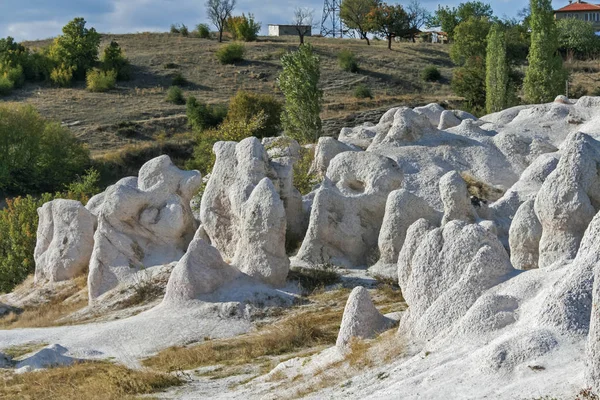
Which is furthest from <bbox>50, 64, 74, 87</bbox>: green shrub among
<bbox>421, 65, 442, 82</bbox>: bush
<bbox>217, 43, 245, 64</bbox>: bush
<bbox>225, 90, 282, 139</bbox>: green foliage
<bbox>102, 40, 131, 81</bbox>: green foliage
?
<bbox>421, 65, 442, 82</bbox>: bush

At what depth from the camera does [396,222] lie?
874 inches

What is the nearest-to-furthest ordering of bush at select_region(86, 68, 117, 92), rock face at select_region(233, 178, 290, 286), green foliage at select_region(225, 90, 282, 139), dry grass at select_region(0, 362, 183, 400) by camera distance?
1. dry grass at select_region(0, 362, 183, 400)
2. rock face at select_region(233, 178, 290, 286)
3. green foliage at select_region(225, 90, 282, 139)
4. bush at select_region(86, 68, 117, 92)

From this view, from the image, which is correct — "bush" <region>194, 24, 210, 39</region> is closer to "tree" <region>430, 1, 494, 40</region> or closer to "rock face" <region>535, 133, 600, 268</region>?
"tree" <region>430, 1, 494, 40</region>

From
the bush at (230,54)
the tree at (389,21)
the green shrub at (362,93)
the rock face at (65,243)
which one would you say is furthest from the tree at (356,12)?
the rock face at (65,243)

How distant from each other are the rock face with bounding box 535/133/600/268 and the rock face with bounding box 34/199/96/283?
46.1 ft

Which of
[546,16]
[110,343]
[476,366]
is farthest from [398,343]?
[546,16]

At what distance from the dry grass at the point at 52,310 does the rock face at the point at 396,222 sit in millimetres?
7081

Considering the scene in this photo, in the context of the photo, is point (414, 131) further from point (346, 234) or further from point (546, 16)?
point (546, 16)

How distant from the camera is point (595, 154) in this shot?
16094 millimetres

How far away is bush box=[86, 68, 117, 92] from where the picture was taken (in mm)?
74125

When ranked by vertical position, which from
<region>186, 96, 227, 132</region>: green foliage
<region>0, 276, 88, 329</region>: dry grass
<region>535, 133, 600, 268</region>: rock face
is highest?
A: <region>186, 96, 227, 132</region>: green foliage

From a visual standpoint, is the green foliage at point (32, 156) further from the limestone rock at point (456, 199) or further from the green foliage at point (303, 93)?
the limestone rock at point (456, 199)

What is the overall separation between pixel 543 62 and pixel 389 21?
4709 cm

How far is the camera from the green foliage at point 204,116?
6200 centimetres
